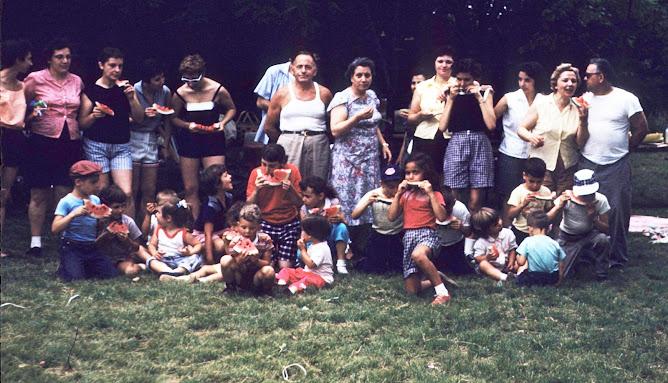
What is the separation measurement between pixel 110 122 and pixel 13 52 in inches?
42.4

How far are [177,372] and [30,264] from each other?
329 cm

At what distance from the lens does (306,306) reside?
231 inches

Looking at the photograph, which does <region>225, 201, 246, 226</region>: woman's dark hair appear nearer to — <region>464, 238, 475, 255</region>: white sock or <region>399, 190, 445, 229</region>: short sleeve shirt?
<region>399, 190, 445, 229</region>: short sleeve shirt

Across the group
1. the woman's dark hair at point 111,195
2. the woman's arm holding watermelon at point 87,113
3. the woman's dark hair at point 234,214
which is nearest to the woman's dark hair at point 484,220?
the woman's dark hair at point 234,214

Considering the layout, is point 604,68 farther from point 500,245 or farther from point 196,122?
point 196,122

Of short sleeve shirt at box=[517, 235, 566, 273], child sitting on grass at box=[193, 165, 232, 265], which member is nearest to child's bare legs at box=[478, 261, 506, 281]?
short sleeve shirt at box=[517, 235, 566, 273]

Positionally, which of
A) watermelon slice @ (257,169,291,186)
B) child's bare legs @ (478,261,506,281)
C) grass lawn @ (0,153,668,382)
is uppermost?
watermelon slice @ (257,169,291,186)

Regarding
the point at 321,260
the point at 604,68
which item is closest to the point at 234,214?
the point at 321,260

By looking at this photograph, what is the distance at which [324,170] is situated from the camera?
7660 mm

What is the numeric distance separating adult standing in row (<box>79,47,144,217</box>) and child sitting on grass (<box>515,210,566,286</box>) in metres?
3.83

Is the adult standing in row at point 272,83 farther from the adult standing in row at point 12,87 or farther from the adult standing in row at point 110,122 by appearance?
the adult standing in row at point 12,87

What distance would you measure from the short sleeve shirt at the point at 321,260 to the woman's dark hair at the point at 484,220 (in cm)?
141

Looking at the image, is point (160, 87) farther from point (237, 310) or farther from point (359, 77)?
point (237, 310)

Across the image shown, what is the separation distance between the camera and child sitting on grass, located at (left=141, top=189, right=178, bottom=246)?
7.05 metres
